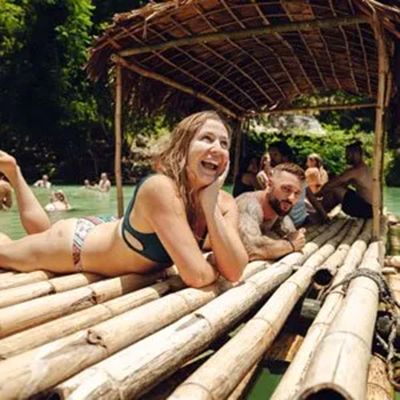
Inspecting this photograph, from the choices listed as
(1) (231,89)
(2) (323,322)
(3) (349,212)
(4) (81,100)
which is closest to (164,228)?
(2) (323,322)

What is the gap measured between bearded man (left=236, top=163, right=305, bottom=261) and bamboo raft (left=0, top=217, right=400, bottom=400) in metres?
0.26

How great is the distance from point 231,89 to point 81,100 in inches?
679

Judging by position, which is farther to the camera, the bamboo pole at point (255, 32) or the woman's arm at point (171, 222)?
the bamboo pole at point (255, 32)

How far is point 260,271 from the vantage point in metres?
2.96

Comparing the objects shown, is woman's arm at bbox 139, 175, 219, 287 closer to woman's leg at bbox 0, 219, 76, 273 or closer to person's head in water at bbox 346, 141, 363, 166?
woman's leg at bbox 0, 219, 76, 273

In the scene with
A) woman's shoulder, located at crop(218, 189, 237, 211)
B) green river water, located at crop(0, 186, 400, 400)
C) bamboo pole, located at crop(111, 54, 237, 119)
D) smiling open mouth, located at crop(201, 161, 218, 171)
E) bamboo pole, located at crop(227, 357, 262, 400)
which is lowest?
green river water, located at crop(0, 186, 400, 400)

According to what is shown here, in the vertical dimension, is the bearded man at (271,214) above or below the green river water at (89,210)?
above

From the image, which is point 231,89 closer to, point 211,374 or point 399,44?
point 399,44

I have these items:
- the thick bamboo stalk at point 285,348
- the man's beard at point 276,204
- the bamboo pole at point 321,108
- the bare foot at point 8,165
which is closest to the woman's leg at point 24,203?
the bare foot at point 8,165

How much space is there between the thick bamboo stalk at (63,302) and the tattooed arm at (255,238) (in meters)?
0.83

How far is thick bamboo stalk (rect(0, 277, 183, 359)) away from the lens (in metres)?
1.63

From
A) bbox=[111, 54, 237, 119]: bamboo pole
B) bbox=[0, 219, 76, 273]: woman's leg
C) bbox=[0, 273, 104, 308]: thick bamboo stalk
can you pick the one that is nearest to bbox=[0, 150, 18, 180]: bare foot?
bbox=[0, 219, 76, 273]: woman's leg

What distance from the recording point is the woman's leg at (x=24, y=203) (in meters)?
3.20

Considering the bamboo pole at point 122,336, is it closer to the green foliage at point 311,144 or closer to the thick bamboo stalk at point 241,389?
Result: the thick bamboo stalk at point 241,389
